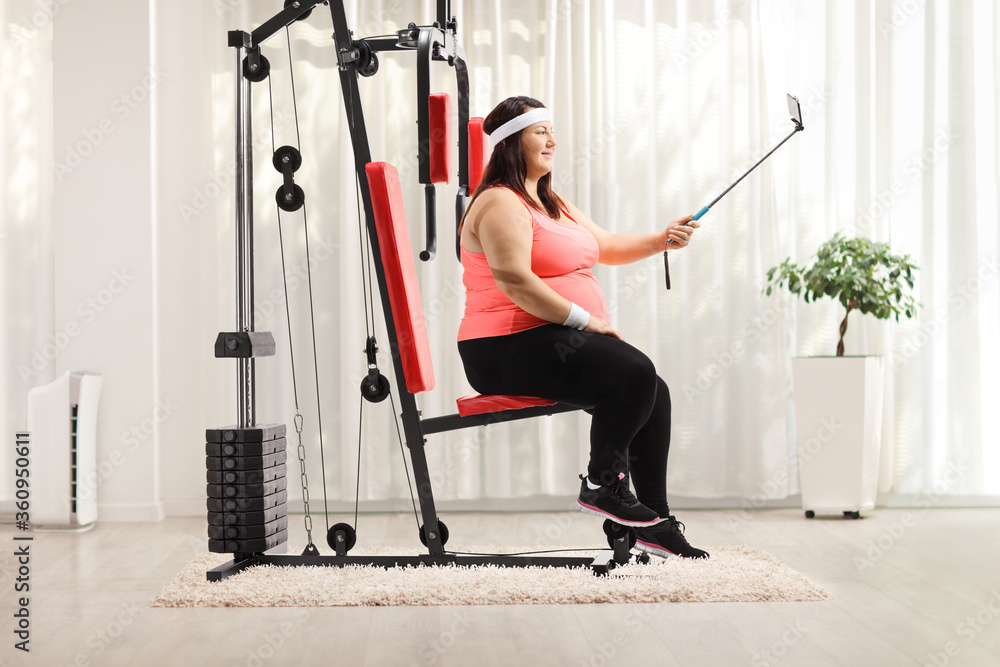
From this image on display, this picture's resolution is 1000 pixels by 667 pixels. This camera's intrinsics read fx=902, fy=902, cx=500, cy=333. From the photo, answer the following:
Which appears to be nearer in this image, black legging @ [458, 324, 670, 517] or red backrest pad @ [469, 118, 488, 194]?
black legging @ [458, 324, 670, 517]

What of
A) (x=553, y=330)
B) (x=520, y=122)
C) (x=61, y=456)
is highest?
(x=520, y=122)

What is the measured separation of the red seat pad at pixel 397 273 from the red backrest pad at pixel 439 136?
11 cm

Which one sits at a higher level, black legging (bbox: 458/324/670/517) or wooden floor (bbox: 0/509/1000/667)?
black legging (bbox: 458/324/670/517)

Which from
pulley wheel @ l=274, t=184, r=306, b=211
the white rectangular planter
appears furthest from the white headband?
the white rectangular planter

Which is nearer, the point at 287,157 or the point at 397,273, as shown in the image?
the point at 397,273

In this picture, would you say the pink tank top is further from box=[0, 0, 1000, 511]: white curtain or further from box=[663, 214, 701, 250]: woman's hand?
box=[0, 0, 1000, 511]: white curtain

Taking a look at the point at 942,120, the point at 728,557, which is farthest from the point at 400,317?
the point at 942,120

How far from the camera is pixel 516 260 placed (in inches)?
80.5

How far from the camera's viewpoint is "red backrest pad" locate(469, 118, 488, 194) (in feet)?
7.70

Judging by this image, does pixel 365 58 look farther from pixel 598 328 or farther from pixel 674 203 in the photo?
pixel 674 203

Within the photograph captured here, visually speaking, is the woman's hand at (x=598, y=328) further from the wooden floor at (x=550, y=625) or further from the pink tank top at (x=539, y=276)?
the wooden floor at (x=550, y=625)

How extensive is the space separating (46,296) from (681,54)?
248 centimetres

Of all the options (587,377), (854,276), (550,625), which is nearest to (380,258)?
(587,377)

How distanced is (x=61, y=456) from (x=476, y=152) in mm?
1762
